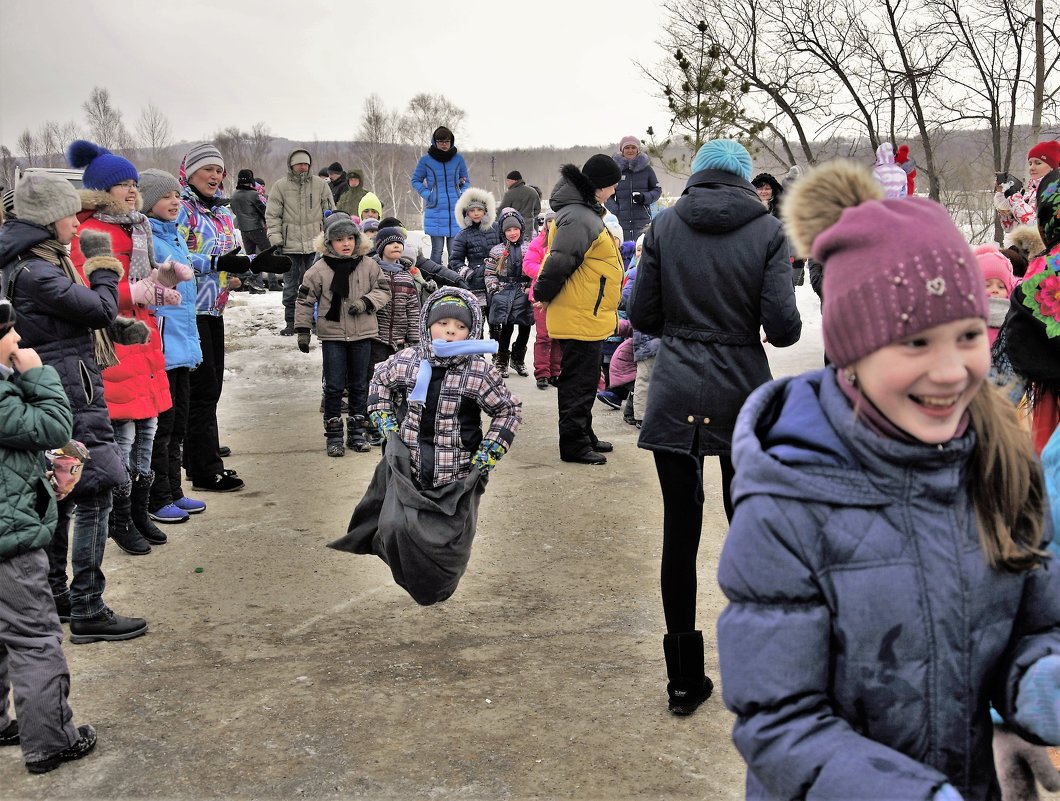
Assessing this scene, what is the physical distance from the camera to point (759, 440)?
187 cm

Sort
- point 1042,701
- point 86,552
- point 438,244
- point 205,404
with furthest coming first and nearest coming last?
point 438,244
point 205,404
point 86,552
point 1042,701

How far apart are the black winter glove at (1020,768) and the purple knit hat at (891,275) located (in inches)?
29.8

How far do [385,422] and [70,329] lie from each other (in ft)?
4.70

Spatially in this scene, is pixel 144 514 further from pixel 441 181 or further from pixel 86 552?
pixel 441 181

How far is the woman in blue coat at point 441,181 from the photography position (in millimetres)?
13711

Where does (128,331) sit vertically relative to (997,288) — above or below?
below

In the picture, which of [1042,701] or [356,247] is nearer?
[1042,701]

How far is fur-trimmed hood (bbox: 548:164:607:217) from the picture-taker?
7.57 m

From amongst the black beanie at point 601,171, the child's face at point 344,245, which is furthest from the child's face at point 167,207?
the black beanie at point 601,171

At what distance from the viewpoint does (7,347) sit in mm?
3588

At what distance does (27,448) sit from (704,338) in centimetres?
242

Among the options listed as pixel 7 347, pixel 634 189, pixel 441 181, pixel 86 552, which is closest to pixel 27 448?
pixel 7 347

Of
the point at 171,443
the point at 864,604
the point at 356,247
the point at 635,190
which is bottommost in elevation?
the point at 171,443

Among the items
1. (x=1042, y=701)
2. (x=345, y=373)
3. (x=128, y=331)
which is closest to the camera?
(x=1042, y=701)
